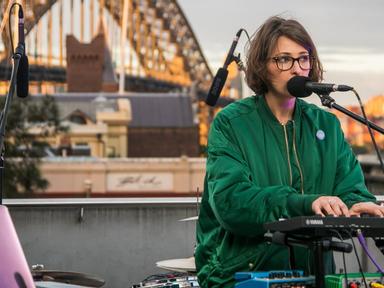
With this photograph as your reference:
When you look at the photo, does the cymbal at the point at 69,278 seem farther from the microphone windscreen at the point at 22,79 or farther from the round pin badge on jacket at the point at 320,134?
the round pin badge on jacket at the point at 320,134

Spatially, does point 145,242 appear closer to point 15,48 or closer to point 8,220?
point 15,48

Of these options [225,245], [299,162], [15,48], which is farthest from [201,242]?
[15,48]

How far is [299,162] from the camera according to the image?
337cm

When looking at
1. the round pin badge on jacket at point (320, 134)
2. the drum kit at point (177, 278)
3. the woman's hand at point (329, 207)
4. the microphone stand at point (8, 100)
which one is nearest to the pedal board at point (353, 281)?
the woman's hand at point (329, 207)

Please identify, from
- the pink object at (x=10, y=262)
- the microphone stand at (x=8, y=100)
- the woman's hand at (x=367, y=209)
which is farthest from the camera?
the microphone stand at (x=8, y=100)

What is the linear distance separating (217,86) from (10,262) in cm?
325

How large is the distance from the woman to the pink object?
592 millimetres

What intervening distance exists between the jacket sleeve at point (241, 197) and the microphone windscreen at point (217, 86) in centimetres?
277

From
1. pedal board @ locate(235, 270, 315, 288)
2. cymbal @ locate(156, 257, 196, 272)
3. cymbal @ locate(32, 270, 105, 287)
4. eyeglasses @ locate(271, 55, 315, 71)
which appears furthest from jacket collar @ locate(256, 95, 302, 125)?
cymbal @ locate(156, 257, 196, 272)

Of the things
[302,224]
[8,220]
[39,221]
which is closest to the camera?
[302,224]

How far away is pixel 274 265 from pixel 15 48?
1.94 metres

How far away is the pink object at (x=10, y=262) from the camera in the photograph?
2945 millimetres

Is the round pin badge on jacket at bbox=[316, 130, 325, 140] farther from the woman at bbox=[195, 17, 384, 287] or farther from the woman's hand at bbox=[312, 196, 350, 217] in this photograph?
the woman's hand at bbox=[312, 196, 350, 217]

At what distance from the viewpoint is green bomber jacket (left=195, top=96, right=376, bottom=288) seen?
318 cm
